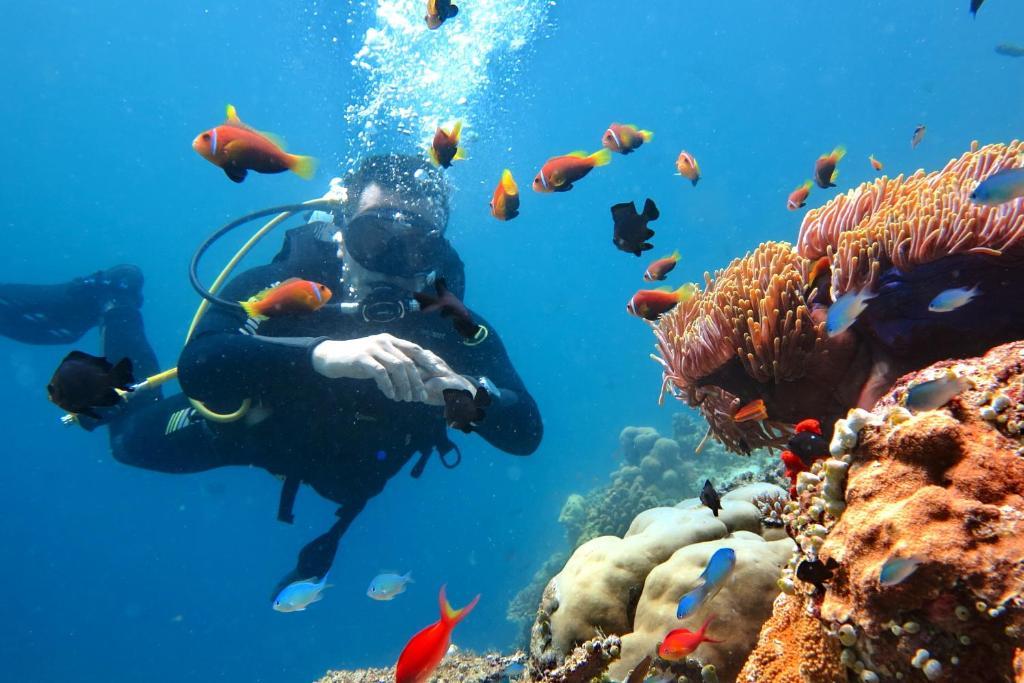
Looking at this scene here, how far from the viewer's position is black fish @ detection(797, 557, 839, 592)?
1.62 m

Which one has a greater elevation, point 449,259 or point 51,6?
point 51,6

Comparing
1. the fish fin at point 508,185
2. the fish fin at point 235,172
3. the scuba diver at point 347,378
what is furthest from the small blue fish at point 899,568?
the scuba diver at point 347,378

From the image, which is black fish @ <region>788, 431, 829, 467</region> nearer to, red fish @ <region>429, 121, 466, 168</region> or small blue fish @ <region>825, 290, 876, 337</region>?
small blue fish @ <region>825, 290, 876, 337</region>

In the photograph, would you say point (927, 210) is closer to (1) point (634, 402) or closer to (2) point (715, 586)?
(2) point (715, 586)

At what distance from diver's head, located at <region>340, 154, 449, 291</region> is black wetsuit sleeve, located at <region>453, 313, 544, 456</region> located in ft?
2.92

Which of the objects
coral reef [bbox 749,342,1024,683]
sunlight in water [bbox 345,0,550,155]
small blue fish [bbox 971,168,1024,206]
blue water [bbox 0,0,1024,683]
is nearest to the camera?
coral reef [bbox 749,342,1024,683]

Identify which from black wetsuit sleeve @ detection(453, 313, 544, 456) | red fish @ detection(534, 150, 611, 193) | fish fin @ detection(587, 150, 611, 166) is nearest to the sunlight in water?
black wetsuit sleeve @ detection(453, 313, 544, 456)

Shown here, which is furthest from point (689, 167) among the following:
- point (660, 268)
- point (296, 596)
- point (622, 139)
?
point (296, 596)

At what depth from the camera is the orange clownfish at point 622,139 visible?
4.25 m

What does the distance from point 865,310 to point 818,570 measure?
1.69 metres

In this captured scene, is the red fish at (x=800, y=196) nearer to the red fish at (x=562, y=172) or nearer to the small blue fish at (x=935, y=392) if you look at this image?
the red fish at (x=562, y=172)

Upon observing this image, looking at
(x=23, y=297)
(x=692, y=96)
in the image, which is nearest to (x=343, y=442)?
(x=23, y=297)

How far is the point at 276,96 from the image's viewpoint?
64.5 metres

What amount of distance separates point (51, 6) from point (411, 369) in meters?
69.9
